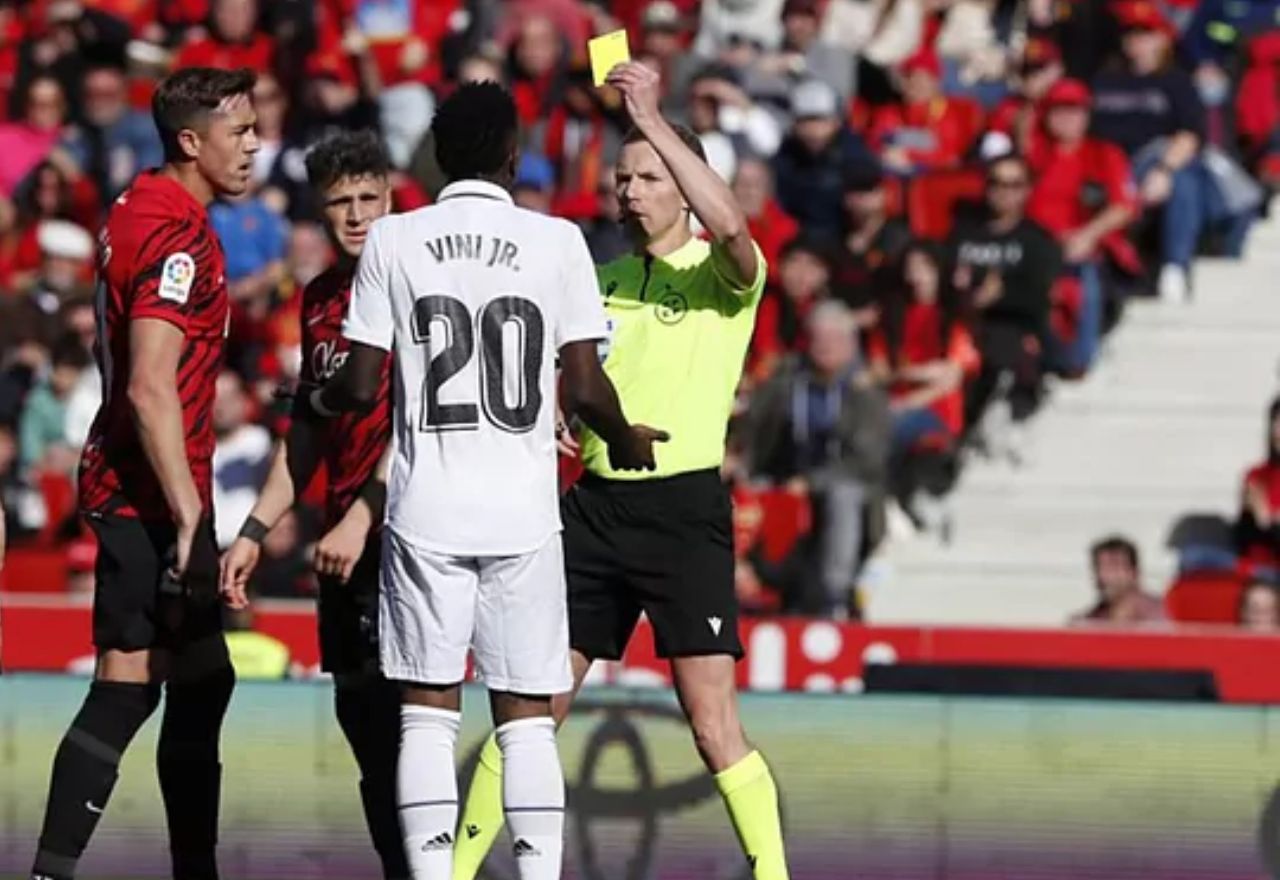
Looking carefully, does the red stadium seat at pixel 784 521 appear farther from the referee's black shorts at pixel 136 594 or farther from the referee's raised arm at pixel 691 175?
the referee's black shorts at pixel 136 594

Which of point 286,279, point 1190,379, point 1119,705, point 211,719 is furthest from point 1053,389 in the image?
point 211,719

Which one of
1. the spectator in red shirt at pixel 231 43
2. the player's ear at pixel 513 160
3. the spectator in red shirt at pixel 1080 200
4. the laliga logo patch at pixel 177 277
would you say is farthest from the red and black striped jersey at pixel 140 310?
the spectator in red shirt at pixel 231 43

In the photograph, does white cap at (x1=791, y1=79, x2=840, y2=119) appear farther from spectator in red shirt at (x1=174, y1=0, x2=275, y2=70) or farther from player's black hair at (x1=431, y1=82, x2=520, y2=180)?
player's black hair at (x1=431, y1=82, x2=520, y2=180)

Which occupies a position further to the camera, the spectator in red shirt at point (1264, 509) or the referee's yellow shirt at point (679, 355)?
the spectator in red shirt at point (1264, 509)

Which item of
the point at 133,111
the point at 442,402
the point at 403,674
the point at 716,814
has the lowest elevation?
the point at 716,814

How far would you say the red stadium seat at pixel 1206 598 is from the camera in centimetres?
1427

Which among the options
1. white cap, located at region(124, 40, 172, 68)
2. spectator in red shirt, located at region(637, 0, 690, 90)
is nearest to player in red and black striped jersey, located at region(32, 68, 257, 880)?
spectator in red shirt, located at region(637, 0, 690, 90)

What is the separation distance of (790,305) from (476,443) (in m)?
7.90

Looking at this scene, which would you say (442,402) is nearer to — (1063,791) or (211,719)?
(211,719)

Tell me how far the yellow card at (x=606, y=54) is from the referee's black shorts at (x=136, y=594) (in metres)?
1.58

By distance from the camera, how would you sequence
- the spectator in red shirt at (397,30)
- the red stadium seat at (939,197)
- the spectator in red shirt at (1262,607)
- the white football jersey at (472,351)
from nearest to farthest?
the white football jersey at (472,351)
the spectator in red shirt at (1262,607)
the red stadium seat at (939,197)
the spectator in red shirt at (397,30)

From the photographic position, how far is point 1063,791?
422 inches

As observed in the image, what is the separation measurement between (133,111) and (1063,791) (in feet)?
29.1

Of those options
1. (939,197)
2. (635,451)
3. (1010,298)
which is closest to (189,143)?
(635,451)
